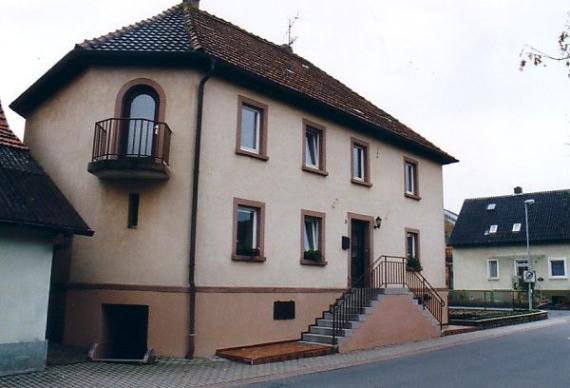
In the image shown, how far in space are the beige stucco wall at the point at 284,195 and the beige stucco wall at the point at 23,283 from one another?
347 cm

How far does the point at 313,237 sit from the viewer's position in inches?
642

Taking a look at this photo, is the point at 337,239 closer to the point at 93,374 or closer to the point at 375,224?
the point at 375,224

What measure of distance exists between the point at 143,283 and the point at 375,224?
8635 mm

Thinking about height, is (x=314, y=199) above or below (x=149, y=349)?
above

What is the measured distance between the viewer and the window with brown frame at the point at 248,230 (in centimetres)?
1384

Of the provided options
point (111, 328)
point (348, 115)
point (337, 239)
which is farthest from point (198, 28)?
point (111, 328)

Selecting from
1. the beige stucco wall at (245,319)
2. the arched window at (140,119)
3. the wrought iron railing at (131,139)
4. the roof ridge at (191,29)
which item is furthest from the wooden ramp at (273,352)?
the roof ridge at (191,29)

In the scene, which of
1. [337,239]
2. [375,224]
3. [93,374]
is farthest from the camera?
[375,224]

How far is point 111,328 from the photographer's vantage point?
43.2ft

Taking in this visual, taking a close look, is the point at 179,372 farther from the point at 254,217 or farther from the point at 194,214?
the point at 254,217

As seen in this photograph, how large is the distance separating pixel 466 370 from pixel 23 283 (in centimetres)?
902

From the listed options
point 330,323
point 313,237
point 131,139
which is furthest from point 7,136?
point 330,323

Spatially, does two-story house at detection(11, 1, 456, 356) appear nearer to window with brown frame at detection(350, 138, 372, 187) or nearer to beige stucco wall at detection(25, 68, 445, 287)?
beige stucco wall at detection(25, 68, 445, 287)

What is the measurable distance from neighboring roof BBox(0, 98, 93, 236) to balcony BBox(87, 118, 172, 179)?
1296 millimetres
